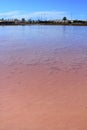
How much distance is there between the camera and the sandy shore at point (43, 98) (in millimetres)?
3459

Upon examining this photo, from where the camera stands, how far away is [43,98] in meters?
4.45

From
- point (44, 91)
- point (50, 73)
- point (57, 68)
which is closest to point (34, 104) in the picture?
point (44, 91)

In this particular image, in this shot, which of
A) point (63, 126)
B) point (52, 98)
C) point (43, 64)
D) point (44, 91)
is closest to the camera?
point (63, 126)

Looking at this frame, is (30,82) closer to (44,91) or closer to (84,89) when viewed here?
(44,91)

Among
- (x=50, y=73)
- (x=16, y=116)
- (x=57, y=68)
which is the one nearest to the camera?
Result: (x=16, y=116)

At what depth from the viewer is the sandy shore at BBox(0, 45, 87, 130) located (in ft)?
11.3

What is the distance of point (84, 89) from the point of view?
5035 mm

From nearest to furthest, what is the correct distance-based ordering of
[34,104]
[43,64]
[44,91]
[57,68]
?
[34,104] → [44,91] → [57,68] → [43,64]

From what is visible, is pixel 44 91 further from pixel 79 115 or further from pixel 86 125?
pixel 86 125

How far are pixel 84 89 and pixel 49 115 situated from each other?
1.51 m

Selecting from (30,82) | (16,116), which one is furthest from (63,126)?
(30,82)

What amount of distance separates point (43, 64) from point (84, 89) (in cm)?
287

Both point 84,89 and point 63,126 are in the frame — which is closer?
point 63,126

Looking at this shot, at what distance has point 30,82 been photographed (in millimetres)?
5562
